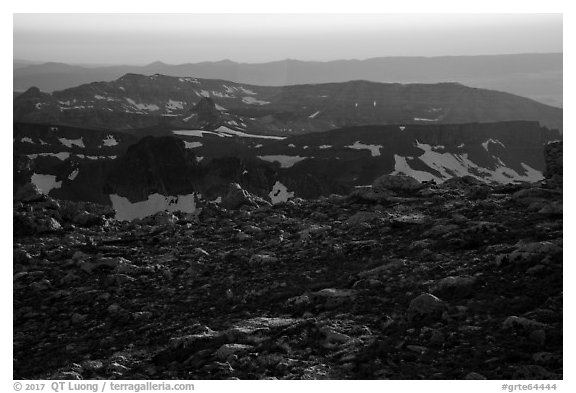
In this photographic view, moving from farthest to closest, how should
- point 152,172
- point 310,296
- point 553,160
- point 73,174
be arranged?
point 73,174 < point 152,172 < point 553,160 < point 310,296

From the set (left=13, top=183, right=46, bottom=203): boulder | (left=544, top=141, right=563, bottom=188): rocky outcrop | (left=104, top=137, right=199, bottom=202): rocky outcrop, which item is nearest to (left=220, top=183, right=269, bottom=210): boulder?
(left=13, top=183, right=46, bottom=203): boulder

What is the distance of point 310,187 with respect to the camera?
166 metres

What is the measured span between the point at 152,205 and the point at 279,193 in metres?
33.1

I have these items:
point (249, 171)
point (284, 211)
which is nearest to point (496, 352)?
point (284, 211)

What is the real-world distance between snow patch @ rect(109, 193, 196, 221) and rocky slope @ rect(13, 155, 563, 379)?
4835 inches

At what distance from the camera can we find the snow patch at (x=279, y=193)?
533 feet

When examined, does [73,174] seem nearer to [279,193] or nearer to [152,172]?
[152,172]

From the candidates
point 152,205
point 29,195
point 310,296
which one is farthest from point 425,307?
point 152,205

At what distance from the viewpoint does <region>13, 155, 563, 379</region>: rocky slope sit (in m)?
12.2

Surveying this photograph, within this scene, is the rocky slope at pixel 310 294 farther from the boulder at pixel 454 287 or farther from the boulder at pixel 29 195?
the boulder at pixel 29 195

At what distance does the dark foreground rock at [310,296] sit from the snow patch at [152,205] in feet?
405

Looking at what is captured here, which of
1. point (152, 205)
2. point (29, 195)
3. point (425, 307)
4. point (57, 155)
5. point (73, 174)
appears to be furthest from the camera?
point (57, 155)

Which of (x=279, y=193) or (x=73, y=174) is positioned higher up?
(x=73, y=174)

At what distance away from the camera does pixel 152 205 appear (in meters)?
152
